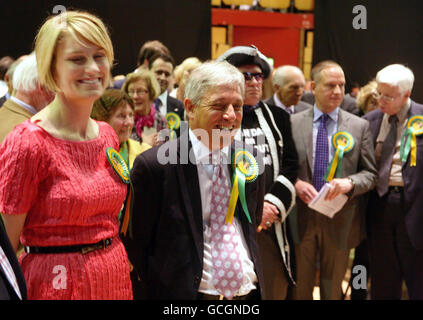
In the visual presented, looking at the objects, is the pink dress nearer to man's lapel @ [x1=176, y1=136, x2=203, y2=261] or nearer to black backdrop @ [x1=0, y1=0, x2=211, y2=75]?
man's lapel @ [x1=176, y1=136, x2=203, y2=261]

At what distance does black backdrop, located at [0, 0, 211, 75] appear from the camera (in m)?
1.76

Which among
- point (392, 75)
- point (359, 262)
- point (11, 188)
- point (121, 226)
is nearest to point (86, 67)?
point (11, 188)

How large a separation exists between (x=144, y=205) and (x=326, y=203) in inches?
57.8

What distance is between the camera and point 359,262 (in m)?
3.43

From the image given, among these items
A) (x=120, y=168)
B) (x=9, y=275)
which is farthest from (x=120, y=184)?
→ (x=9, y=275)

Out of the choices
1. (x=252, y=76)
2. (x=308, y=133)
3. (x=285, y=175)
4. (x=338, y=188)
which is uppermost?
(x=252, y=76)

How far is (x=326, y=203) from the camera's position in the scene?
2.80m

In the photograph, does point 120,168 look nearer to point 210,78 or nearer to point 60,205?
point 60,205

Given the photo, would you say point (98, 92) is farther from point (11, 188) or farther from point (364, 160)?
point (364, 160)

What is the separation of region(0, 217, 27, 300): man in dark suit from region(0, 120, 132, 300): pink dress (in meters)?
0.21

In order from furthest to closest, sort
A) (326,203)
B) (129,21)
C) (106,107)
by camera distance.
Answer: (326,203), (106,107), (129,21)

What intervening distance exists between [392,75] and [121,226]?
4.31ft

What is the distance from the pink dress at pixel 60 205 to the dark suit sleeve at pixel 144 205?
13 centimetres
